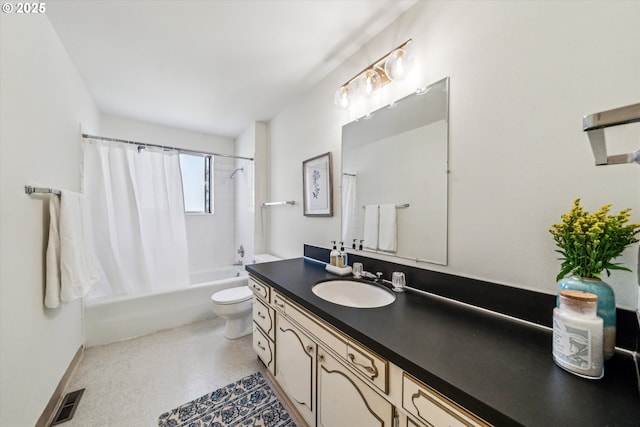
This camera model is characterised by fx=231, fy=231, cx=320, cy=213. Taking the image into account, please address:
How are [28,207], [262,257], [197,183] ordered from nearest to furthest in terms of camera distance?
[28,207] < [262,257] < [197,183]

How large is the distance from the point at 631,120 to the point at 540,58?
1.99ft

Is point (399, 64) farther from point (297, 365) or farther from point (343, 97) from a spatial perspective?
point (297, 365)

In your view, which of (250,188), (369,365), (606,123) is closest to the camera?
(606,123)

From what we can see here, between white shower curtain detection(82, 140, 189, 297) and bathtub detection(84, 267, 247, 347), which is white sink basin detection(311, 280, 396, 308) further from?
white shower curtain detection(82, 140, 189, 297)

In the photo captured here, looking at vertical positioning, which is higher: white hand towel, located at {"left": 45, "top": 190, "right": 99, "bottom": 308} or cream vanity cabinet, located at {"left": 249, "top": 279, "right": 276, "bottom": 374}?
white hand towel, located at {"left": 45, "top": 190, "right": 99, "bottom": 308}

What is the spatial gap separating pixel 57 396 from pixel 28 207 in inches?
48.2

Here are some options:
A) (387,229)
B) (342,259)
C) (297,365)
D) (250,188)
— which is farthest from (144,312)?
(387,229)

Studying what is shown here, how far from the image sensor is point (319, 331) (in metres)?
1.07

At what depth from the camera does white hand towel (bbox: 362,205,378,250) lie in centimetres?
153

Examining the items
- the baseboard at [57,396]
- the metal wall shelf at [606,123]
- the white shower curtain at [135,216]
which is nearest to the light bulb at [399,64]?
the metal wall shelf at [606,123]

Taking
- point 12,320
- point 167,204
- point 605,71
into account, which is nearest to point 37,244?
point 12,320

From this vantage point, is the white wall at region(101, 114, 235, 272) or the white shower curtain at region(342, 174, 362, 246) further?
the white wall at region(101, 114, 235, 272)

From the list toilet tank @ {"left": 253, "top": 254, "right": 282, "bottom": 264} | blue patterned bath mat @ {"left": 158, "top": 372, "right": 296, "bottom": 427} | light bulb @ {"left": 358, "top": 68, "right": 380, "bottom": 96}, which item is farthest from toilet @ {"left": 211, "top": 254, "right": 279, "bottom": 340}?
light bulb @ {"left": 358, "top": 68, "right": 380, "bottom": 96}

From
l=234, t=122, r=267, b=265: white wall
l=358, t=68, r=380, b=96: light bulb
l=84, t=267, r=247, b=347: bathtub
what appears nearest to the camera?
l=358, t=68, r=380, b=96: light bulb
